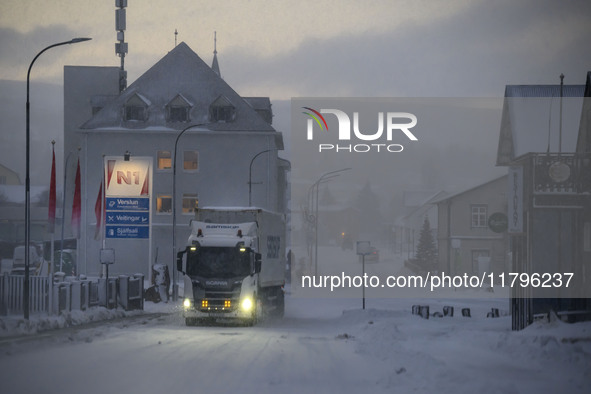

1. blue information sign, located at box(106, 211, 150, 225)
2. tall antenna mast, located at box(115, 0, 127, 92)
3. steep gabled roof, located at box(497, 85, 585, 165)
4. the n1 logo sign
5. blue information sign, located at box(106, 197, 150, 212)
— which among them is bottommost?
blue information sign, located at box(106, 211, 150, 225)

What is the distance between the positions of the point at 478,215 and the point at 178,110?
23.1 metres

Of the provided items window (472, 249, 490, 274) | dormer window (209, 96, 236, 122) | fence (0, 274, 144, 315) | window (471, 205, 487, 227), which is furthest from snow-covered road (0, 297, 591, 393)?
window (471, 205, 487, 227)

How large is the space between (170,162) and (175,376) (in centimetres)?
4863

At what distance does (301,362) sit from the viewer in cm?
1559

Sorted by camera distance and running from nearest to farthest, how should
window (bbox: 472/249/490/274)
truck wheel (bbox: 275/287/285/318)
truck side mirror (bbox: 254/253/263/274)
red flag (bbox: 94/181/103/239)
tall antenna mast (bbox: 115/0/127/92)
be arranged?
1. truck side mirror (bbox: 254/253/263/274)
2. truck wheel (bbox: 275/287/285/318)
3. red flag (bbox: 94/181/103/239)
4. window (bbox: 472/249/490/274)
5. tall antenna mast (bbox: 115/0/127/92)

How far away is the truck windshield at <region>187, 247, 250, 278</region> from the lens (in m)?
26.5

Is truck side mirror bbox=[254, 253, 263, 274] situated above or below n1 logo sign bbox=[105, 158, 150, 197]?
below

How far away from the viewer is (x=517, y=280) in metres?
23.8

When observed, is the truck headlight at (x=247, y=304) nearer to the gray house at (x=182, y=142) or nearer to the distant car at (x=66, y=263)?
the gray house at (x=182, y=142)

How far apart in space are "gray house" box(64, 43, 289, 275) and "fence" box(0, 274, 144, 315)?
85.6ft

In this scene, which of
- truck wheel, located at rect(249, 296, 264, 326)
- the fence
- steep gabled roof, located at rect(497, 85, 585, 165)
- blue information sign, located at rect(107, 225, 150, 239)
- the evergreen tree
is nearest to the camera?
steep gabled roof, located at rect(497, 85, 585, 165)

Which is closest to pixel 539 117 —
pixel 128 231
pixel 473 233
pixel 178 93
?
pixel 128 231

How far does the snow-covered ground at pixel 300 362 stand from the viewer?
12.5 m

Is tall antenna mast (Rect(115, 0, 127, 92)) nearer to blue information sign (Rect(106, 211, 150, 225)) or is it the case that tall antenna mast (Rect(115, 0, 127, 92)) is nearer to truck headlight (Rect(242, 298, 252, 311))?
blue information sign (Rect(106, 211, 150, 225))
